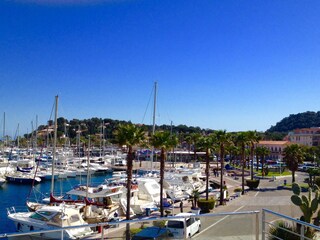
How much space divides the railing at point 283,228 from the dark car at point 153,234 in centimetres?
212

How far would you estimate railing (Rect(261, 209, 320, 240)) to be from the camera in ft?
21.5

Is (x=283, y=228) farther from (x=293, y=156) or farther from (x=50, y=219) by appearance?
(x=293, y=156)

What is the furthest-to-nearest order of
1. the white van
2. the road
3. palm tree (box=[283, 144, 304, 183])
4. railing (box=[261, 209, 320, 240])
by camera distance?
1. palm tree (box=[283, 144, 304, 183])
2. the road
3. the white van
4. railing (box=[261, 209, 320, 240])

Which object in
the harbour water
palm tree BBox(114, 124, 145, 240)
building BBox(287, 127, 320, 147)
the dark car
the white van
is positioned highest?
building BBox(287, 127, 320, 147)

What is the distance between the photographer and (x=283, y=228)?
7176 millimetres

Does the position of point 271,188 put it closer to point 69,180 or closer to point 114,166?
point 69,180

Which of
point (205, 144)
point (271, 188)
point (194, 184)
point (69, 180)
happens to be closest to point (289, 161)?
point (271, 188)

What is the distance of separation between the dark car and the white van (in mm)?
154

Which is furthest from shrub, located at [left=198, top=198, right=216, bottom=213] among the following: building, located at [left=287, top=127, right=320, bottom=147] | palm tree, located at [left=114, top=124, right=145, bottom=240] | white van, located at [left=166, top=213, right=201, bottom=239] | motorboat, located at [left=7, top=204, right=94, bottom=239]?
building, located at [left=287, top=127, right=320, bottom=147]

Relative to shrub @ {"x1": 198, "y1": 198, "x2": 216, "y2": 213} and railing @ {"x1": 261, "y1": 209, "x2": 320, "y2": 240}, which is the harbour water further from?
railing @ {"x1": 261, "y1": 209, "x2": 320, "y2": 240}

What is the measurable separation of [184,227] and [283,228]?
2107 millimetres

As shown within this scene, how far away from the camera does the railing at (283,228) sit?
6.54 m

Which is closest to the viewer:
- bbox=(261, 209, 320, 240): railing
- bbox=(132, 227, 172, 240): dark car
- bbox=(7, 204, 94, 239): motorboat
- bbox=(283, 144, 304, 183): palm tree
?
bbox=(261, 209, 320, 240): railing

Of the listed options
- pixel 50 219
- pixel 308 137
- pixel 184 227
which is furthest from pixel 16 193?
pixel 308 137
